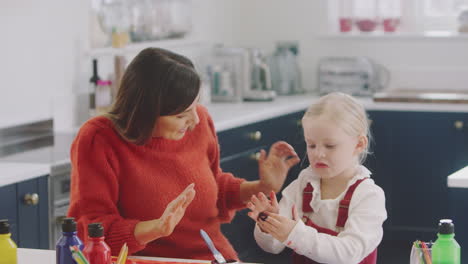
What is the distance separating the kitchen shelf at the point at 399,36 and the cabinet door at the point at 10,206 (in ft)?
10.2

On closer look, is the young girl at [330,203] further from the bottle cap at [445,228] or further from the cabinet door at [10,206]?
the cabinet door at [10,206]

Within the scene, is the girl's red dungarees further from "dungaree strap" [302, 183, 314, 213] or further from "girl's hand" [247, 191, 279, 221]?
"girl's hand" [247, 191, 279, 221]

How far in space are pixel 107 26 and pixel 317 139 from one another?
2.46 m

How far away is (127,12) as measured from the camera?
4586 mm

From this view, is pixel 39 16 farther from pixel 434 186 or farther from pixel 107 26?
pixel 434 186

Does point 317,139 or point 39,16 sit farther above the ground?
point 39,16

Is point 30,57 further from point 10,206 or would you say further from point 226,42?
point 226,42

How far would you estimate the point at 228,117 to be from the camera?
4336mm

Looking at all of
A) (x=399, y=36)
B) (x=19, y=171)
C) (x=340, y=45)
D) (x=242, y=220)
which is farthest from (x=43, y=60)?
(x=399, y=36)

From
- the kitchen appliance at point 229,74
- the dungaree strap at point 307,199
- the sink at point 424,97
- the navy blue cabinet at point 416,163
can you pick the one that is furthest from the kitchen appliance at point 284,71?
the dungaree strap at point 307,199

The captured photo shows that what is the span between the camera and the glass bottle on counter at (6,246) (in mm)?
1921

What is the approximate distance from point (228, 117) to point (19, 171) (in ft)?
5.08

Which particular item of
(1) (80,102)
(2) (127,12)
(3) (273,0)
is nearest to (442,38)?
(3) (273,0)

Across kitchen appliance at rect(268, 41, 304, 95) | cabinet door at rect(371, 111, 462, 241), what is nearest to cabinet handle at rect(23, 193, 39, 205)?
cabinet door at rect(371, 111, 462, 241)
